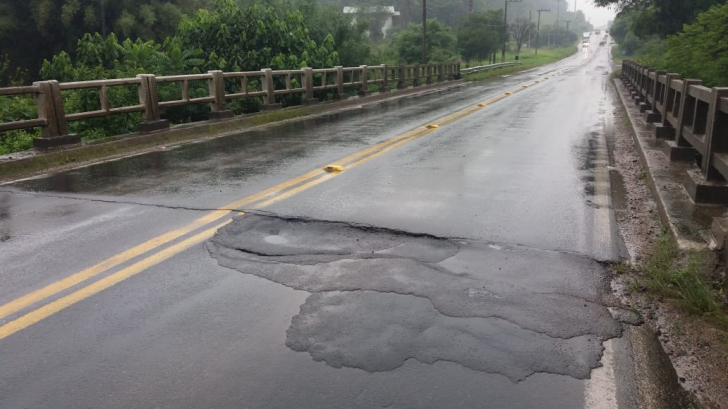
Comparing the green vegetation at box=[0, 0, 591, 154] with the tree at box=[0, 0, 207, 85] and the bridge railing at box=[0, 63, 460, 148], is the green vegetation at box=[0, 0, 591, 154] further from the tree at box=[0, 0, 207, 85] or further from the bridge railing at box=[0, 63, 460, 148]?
the bridge railing at box=[0, 63, 460, 148]

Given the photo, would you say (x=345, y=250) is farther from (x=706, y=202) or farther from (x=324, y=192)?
(x=706, y=202)

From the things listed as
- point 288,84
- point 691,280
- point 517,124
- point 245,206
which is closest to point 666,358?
point 691,280

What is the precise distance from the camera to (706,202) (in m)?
6.18

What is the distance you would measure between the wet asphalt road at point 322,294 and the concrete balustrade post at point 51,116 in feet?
6.10

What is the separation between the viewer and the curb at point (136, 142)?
898 centimetres

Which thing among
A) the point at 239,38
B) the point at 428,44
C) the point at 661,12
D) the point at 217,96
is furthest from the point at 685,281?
the point at 428,44

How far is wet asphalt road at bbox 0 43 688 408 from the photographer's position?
310 centimetres

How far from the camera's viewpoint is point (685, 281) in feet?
14.1

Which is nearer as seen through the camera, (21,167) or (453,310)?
(453,310)

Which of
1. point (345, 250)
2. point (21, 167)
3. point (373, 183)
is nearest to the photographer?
point (345, 250)

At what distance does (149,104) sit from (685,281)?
10.5m

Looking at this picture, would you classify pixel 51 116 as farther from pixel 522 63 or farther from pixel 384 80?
pixel 522 63

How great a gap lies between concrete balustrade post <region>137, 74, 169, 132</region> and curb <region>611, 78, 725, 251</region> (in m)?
8.92

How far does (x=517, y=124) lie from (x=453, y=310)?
11.1m
